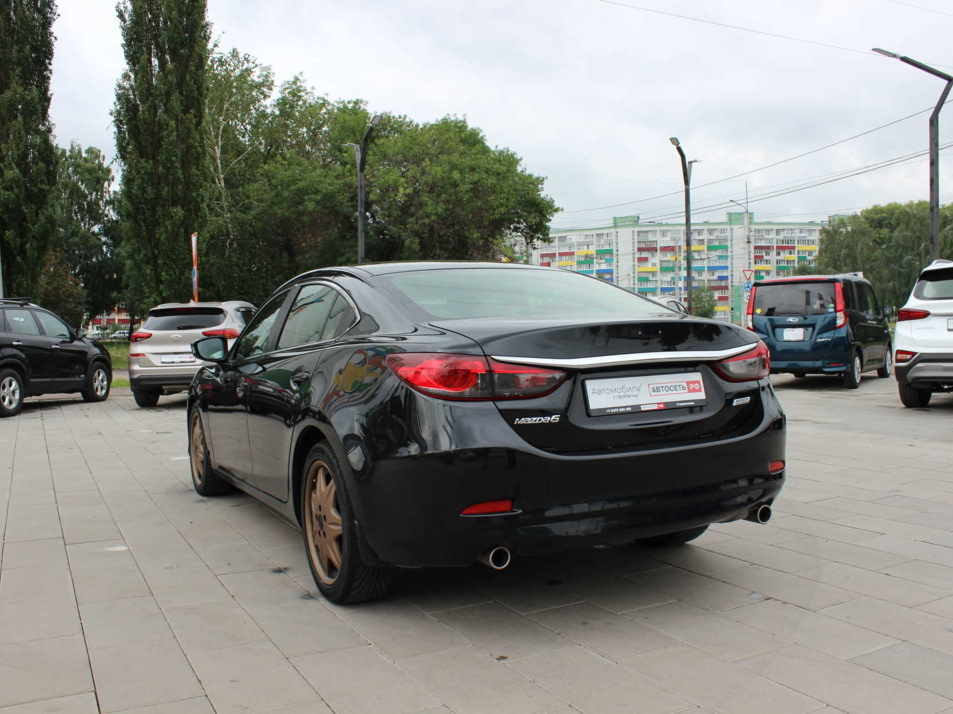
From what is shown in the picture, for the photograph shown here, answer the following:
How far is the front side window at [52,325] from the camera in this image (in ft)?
45.6

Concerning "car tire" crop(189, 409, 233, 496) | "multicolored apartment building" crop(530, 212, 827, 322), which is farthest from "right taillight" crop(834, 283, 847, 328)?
"multicolored apartment building" crop(530, 212, 827, 322)

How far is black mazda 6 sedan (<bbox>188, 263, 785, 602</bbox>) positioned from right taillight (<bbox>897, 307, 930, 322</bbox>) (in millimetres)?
7769

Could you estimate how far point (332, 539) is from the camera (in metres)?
3.83

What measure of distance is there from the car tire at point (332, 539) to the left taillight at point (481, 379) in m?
0.66

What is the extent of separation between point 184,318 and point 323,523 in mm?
10871

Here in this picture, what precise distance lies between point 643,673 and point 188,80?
32.6 m

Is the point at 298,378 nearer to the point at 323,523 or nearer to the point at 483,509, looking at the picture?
the point at 323,523

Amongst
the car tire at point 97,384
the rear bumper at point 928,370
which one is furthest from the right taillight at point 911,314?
the car tire at point 97,384

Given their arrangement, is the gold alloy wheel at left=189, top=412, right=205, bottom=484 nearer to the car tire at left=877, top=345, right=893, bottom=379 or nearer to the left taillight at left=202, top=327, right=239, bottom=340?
the left taillight at left=202, top=327, right=239, bottom=340

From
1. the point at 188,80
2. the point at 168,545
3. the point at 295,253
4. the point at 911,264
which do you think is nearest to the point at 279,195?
the point at 295,253

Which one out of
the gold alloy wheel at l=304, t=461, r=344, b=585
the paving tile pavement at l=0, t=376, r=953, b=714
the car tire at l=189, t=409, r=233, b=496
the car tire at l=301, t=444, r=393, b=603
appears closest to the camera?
the paving tile pavement at l=0, t=376, r=953, b=714

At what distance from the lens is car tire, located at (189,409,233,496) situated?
6250mm

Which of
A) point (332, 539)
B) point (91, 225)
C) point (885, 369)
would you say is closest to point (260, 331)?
point (332, 539)

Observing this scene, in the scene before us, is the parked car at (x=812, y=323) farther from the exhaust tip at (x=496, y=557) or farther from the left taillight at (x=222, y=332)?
the exhaust tip at (x=496, y=557)
